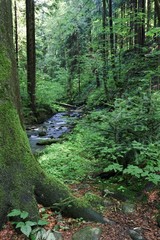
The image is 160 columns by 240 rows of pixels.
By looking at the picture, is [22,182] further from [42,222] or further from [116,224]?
[116,224]

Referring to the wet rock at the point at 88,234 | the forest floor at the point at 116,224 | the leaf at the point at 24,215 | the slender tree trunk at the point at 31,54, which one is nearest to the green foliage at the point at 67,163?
A: the forest floor at the point at 116,224

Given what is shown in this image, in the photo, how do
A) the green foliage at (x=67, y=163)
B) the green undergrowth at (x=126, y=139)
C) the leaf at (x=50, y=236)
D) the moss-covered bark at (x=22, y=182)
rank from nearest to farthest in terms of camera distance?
→ the leaf at (x=50, y=236) < the moss-covered bark at (x=22, y=182) < the green undergrowth at (x=126, y=139) < the green foliage at (x=67, y=163)

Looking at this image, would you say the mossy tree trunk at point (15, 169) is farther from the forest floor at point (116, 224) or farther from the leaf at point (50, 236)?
the leaf at point (50, 236)

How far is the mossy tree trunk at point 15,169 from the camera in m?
3.41

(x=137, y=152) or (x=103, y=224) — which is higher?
(x=137, y=152)

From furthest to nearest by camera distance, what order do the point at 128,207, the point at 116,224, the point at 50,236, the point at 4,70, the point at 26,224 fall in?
the point at 128,207
the point at 4,70
the point at 116,224
the point at 50,236
the point at 26,224

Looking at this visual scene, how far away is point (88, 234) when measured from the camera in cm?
347

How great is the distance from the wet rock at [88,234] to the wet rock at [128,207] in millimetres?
689

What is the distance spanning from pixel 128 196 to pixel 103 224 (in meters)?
0.90

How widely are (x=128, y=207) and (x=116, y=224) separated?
1.64 feet

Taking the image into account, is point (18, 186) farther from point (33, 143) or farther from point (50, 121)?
point (50, 121)

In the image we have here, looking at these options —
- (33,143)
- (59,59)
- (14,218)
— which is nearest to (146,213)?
(14,218)

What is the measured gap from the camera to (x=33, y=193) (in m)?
3.60

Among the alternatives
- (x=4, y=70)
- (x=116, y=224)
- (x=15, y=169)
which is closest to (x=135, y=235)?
(x=116, y=224)
